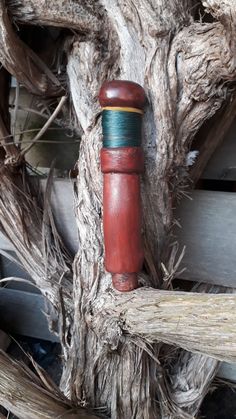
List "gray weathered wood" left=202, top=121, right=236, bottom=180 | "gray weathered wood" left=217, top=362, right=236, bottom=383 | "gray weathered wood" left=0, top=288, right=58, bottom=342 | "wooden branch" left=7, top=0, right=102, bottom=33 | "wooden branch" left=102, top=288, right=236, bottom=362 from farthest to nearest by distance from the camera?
"gray weathered wood" left=0, top=288, right=58, bottom=342 < "gray weathered wood" left=217, top=362, right=236, bottom=383 < "gray weathered wood" left=202, top=121, right=236, bottom=180 < "wooden branch" left=7, top=0, right=102, bottom=33 < "wooden branch" left=102, top=288, right=236, bottom=362

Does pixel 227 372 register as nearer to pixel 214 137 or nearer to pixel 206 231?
pixel 206 231

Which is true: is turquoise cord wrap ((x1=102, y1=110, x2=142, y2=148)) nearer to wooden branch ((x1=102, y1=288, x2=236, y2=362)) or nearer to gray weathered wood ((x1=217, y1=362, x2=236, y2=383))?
wooden branch ((x1=102, y1=288, x2=236, y2=362))

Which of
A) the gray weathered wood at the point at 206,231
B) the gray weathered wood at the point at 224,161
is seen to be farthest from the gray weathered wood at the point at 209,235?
the gray weathered wood at the point at 224,161

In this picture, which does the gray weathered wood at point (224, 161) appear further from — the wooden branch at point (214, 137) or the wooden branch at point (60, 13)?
the wooden branch at point (60, 13)

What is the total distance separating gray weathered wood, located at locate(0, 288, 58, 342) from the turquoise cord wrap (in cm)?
62

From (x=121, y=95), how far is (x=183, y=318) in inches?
11.4

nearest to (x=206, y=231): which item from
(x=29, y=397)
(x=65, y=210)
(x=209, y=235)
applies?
(x=209, y=235)

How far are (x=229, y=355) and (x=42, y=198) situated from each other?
455 millimetres

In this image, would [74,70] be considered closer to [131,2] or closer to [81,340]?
[131,2]

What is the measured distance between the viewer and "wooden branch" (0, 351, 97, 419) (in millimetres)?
670

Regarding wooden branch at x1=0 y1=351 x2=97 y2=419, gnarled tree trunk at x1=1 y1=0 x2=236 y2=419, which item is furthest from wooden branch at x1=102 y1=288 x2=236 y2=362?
wooden branch at x1=0 y1=351 x2=97 y2=419

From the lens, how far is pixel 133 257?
0.63 m

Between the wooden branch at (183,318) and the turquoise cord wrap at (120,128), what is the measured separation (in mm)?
208

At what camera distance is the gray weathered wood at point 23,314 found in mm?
1131
